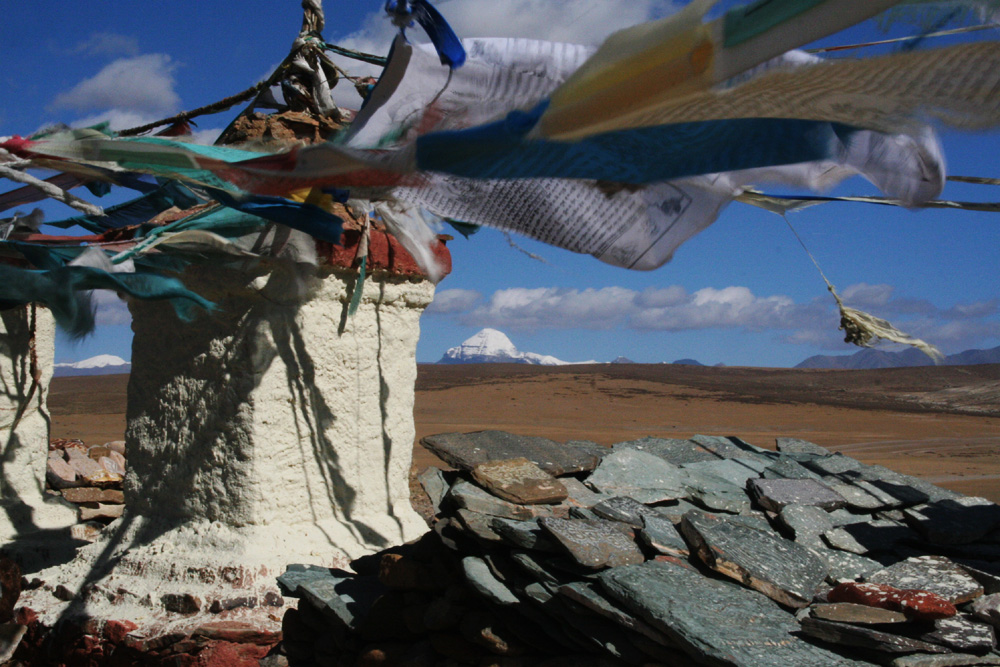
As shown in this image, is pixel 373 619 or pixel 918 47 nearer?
pixel 918 47

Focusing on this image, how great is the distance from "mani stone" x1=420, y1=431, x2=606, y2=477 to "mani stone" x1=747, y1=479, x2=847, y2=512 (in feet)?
2.67

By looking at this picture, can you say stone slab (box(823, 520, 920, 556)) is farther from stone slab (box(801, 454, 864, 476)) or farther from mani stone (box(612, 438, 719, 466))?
mani stone (box(612, 438, 719, 466))

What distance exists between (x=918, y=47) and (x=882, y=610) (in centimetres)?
172

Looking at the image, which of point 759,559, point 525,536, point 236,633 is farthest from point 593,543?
point 236,633

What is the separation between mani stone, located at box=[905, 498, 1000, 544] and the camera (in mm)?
3301

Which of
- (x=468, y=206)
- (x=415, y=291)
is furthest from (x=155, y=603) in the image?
(x=468, y=206)

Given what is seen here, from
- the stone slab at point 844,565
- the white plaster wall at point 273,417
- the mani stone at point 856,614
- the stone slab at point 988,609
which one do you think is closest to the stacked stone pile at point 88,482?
the white plaster wall at point 273,417

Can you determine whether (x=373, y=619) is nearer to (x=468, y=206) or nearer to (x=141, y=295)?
(x=141, y=295)

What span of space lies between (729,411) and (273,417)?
757 inches

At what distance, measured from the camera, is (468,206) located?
211cm

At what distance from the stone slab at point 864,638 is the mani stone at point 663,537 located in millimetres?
607

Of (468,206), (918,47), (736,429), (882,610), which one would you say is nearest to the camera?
(918,47)

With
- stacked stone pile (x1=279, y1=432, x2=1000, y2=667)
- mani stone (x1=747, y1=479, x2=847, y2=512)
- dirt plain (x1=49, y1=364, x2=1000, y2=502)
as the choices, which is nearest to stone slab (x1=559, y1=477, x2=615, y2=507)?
stacked stone pile (x1=279, y1=432, x2=1000, y2=667)

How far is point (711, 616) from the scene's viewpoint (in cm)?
242
